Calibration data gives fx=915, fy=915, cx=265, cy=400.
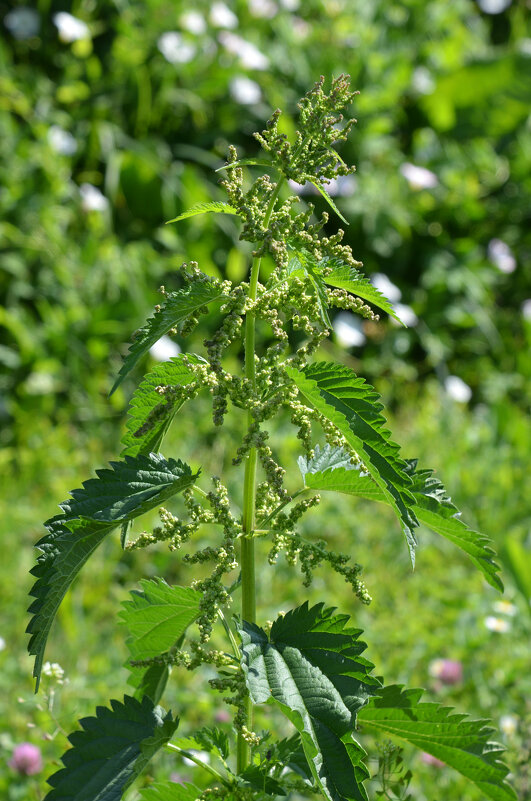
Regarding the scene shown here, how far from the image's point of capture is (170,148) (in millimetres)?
5039

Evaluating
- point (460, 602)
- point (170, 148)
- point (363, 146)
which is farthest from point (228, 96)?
Answer: point (460, 602)

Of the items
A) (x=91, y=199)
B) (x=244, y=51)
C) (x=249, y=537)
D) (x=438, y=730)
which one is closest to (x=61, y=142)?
(x=91, y=199)

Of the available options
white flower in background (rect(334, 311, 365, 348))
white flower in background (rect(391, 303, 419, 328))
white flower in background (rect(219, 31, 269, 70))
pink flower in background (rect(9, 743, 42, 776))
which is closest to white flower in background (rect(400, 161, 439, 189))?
white flower in background (rect(391, 303, 419, 328))

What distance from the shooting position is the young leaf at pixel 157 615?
1286 mm

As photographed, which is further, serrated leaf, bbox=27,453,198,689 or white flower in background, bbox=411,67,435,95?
white flower in background, bbox=411,67,435,95

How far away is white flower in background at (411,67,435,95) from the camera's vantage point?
544 centimetres

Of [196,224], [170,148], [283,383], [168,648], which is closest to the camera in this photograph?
[283,383]

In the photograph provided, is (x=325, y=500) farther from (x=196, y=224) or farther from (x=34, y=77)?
A: (x=34, y=77)

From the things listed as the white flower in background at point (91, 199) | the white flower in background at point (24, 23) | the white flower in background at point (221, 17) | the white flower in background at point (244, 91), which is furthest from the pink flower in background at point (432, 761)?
the white flower in background at point (221, 17)

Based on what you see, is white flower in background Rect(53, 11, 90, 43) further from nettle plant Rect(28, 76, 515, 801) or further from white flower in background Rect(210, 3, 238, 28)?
nettle plant Rect(28, 76, 515, 801)

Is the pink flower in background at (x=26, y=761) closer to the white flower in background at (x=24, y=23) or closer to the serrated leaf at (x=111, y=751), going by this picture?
the serrated leaf at (x=111, y=751)

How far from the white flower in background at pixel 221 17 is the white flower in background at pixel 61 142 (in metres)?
1.25

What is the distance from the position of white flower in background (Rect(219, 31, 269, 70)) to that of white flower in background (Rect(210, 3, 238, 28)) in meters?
0.06

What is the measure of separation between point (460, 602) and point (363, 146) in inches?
117
